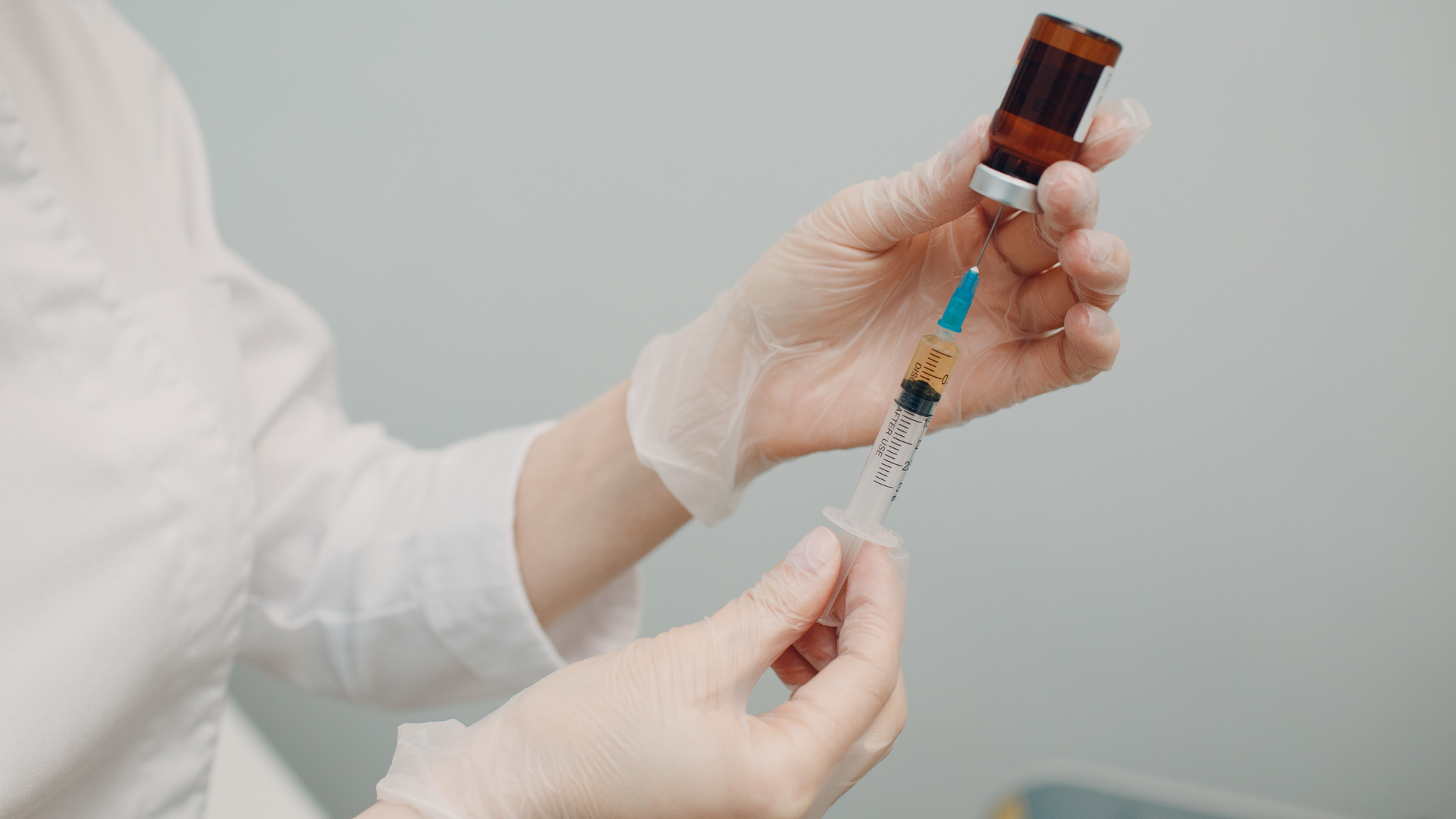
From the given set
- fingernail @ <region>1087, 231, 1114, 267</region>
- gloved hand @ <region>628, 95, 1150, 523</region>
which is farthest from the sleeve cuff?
fingernail @ <region>1087, 231, 1114, 267</region>

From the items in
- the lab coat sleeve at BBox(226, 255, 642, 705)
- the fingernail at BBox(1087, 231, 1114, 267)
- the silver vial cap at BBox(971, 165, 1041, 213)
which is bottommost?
the lab coat sleeve at BBox(226, 255, 642, 705)

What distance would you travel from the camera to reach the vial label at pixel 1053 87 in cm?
54

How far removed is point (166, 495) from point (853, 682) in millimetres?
610

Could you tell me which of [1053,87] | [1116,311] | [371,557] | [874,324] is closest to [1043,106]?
[1053,87]

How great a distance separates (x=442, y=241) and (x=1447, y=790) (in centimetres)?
165

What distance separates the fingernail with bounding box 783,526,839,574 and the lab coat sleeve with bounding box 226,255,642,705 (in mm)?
398

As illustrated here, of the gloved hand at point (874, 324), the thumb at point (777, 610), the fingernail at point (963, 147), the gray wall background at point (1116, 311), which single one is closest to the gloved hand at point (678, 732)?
the thumb at point (777, 610)

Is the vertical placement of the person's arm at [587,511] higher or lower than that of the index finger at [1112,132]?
lower

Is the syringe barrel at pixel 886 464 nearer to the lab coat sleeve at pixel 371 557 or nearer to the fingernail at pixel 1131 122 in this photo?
the fingernail at pixel 1131 122

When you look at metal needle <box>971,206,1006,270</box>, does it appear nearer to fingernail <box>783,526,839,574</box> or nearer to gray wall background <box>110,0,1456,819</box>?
fingernail <box>783,526,839,574</box>

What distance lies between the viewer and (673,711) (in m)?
0.58

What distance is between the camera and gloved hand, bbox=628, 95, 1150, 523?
0.62 meters

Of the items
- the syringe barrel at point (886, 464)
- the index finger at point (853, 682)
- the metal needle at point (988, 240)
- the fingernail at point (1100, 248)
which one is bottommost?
the index finger at point (853, 682)

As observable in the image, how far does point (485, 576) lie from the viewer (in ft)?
3.04
